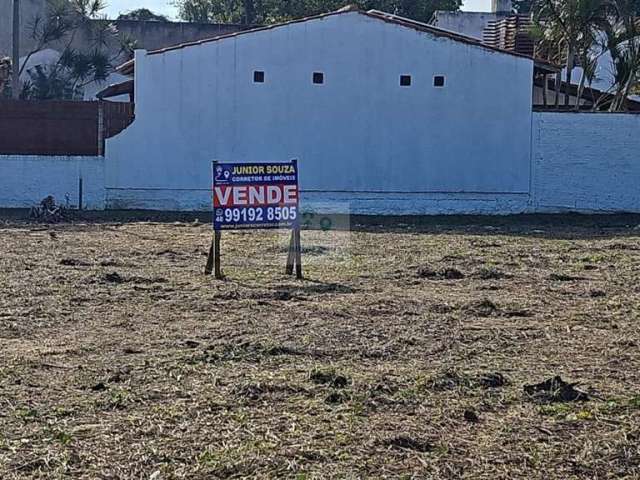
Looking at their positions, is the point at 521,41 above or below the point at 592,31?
above

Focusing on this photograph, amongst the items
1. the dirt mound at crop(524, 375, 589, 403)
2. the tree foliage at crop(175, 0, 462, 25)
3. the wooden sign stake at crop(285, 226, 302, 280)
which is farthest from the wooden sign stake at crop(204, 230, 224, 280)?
the tree foliage at crop(175, 0, 462, 25)

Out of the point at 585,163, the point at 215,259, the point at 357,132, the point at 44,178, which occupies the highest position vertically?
the point at 357,132

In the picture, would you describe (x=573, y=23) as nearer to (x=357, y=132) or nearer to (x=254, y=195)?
(x=357, y=132)

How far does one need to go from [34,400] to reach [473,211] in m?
20.2

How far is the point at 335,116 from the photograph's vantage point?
25.8 m

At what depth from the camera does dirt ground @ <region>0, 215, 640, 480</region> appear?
18.5ft

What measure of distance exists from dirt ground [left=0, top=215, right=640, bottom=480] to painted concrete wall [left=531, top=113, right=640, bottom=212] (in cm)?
1116

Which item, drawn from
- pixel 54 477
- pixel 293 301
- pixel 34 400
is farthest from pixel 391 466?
pixel 293 301

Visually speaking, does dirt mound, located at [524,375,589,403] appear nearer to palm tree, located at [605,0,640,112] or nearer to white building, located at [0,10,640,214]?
white building, located at [0,10,640,214]

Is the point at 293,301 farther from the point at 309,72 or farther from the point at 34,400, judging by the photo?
the point at 309,72

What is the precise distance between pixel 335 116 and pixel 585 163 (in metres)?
6.25

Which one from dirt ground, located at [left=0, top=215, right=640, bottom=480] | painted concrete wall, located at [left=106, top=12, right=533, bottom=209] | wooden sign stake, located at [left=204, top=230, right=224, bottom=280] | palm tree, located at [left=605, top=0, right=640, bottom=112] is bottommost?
dirt ground, located at [left=0, top=215, right=640, bottom=480]

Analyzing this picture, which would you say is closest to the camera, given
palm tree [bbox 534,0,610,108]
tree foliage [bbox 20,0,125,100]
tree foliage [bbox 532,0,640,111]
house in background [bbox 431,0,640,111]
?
palm tree [bbox 534,0,610,108]

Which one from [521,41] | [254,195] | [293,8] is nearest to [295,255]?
[254,195]
